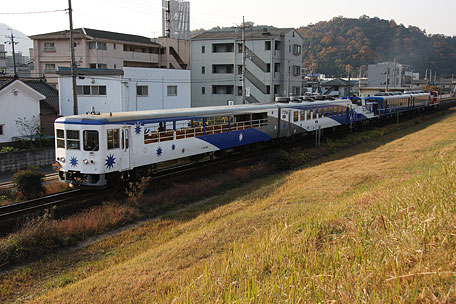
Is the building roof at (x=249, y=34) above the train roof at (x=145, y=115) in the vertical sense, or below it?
above

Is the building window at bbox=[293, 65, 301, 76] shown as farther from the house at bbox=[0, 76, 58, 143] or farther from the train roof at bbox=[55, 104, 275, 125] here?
the house at bbox=[0, 76, 58, 143]

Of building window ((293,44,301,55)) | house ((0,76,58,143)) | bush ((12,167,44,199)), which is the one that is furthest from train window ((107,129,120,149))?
building window ((293,44,301,55))

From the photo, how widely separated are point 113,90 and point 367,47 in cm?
9846

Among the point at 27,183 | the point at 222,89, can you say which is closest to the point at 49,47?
the point at 222,89

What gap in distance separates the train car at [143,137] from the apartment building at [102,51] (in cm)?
2497

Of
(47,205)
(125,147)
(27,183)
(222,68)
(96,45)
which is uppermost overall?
(96,45)

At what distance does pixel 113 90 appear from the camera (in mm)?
31906

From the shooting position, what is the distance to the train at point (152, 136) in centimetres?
1423

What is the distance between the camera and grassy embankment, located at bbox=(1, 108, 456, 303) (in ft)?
14.9

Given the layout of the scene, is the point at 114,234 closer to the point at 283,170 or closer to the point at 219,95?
the point at 283,170

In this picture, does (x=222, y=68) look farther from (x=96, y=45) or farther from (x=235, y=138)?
(x=235, y=138)

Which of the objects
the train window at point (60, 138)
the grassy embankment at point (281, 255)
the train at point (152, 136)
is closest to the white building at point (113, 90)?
the train at point (152, 136)

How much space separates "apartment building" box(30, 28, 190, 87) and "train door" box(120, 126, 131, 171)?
2796cm

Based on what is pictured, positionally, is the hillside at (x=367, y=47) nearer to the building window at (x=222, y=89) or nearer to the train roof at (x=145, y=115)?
the building window at (x=222, y=89)
